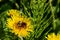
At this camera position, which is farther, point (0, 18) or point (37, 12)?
point (0, 18)

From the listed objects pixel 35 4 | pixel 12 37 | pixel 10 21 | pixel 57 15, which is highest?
pixel 35 4

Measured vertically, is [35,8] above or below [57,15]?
above

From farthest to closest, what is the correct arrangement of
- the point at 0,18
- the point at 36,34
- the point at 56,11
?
1. the point at 56,11
2. the point at 0,18
3. the point at 36,34

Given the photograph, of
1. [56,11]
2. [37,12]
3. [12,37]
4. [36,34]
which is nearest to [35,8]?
[37,12]

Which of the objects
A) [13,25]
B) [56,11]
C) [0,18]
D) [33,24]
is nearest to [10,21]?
[13,25]

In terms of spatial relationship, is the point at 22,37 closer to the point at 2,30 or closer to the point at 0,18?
the point at 2,30

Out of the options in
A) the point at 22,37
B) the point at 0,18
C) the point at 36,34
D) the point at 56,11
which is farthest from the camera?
the point at 56,11
